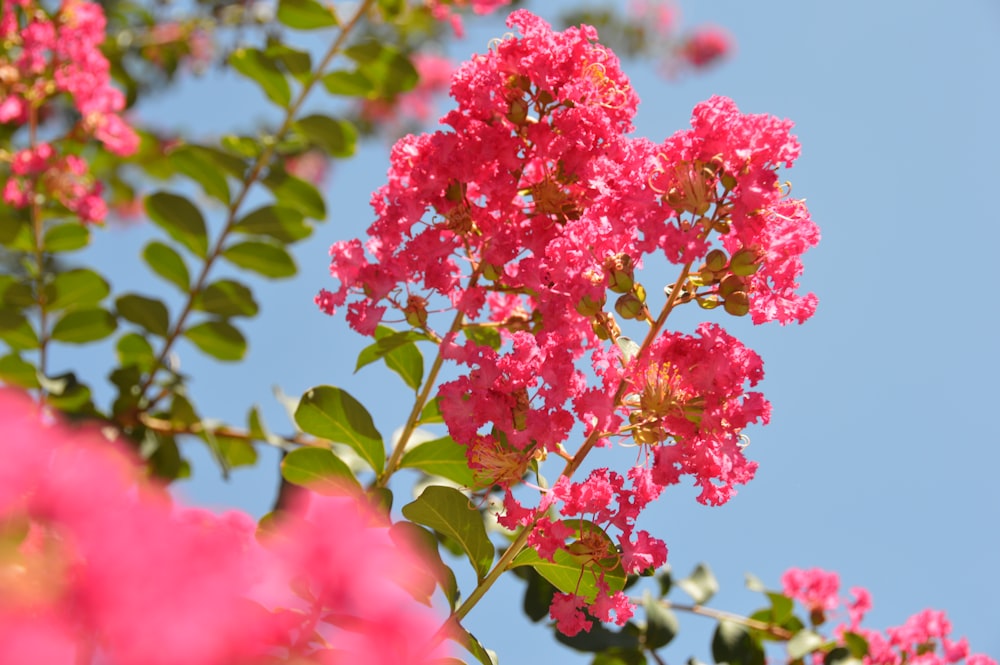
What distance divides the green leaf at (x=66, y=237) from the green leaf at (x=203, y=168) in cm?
32

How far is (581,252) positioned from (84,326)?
5.24 feet

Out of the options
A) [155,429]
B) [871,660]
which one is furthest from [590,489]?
[155,429]

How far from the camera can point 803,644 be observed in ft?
6.36

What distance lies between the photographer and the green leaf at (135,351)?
89.4 inches

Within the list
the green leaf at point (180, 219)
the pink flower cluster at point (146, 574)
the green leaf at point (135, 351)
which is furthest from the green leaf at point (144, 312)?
the pink flower cluster at point (146, 574)

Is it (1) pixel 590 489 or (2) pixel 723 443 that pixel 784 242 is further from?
(1) pixel 590 489

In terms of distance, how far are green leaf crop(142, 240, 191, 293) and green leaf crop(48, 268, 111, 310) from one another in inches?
5.4

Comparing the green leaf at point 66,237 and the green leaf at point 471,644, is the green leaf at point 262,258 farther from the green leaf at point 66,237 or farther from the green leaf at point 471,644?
the green leaf at point 471,644

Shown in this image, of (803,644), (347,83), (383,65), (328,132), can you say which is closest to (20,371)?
(328,132)

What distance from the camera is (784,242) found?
127 centimetres

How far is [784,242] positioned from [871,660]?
1160 millimetres

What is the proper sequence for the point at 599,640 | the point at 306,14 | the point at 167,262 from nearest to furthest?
the point at 599,640, the point at 167,262, the point at 306,14

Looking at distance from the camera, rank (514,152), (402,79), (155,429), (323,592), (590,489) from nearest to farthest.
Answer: (323,592) < (590,489) < (514,152) < (155,429) < (402,79)

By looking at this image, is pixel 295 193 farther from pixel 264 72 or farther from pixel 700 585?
pixel 700 585
